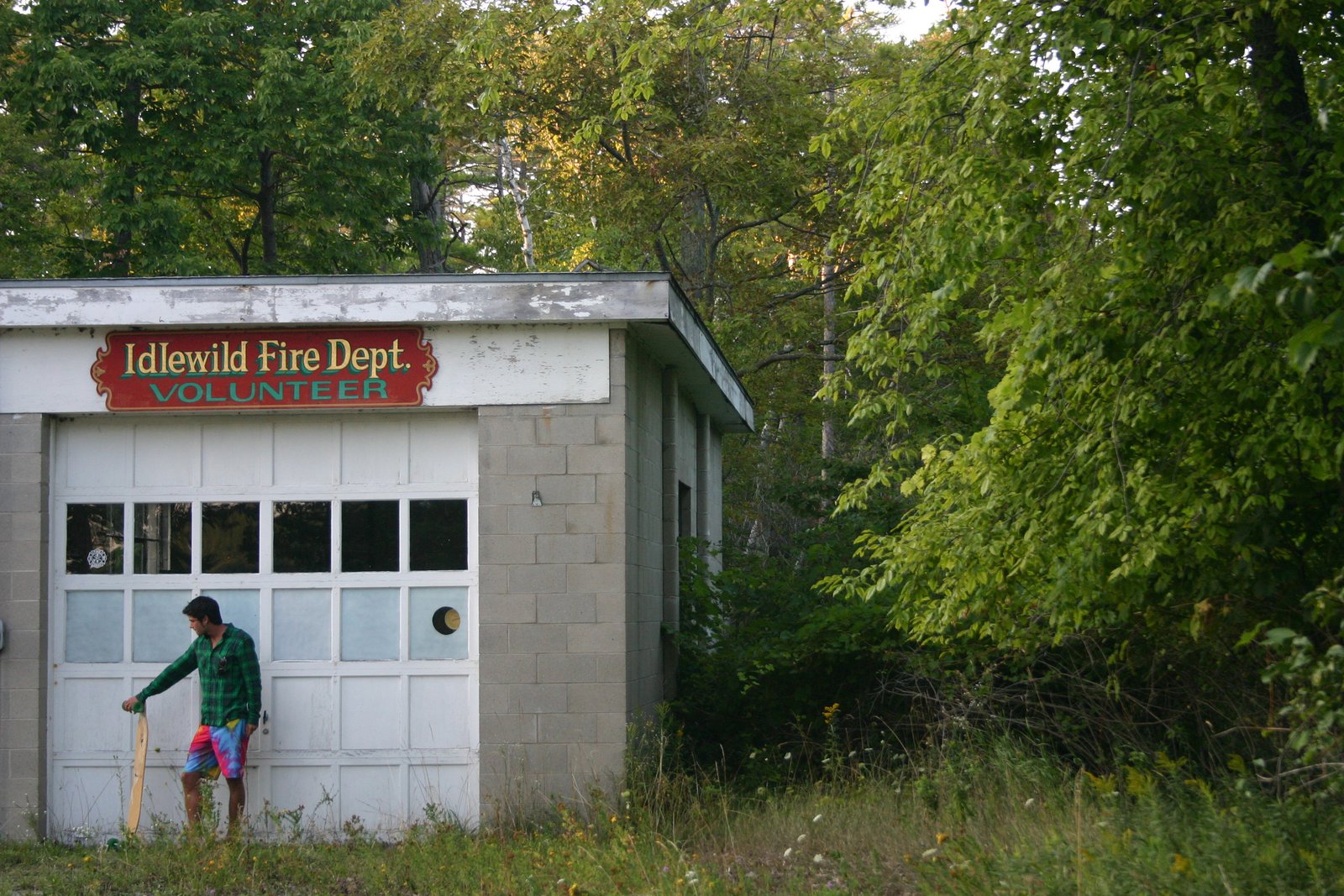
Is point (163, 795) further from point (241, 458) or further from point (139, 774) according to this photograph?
point (241, 458)

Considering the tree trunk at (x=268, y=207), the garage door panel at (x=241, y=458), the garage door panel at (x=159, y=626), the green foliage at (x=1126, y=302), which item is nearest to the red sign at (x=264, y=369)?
the garage door panel at (x=241, y=458)

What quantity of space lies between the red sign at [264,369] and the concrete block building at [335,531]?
0.02 meters

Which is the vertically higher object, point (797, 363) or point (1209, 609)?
point (797, 363)

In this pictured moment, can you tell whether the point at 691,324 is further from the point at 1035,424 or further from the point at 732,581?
the point at 1035,424

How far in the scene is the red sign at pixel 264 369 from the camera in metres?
8.73

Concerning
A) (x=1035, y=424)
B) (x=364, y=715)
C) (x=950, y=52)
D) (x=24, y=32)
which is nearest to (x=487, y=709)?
(x=364, y=715)

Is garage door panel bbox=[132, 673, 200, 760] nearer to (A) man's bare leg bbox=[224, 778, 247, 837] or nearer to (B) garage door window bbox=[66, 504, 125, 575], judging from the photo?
(A) man's bare leg bbox=[224, 778, 247, 837]

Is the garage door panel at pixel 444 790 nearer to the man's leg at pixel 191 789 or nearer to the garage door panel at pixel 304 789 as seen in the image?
the garage door panel at pixel 304 789

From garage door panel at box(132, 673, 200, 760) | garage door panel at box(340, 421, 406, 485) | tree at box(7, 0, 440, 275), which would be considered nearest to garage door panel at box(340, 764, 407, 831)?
garage door panel at box(132, 673, 200, 760)

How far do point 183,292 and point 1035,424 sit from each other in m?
5.30

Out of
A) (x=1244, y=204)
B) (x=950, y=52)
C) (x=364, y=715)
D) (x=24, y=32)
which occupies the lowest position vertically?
(x=364, y=715)

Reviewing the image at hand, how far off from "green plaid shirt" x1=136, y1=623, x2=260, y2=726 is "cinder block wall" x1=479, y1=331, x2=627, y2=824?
1426 millimetres

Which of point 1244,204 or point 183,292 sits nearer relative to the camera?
point 1244,204

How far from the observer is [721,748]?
979cm
